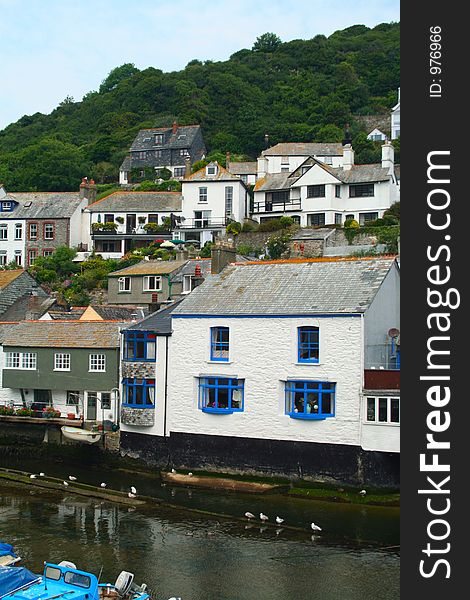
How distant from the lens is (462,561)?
10.6 meters

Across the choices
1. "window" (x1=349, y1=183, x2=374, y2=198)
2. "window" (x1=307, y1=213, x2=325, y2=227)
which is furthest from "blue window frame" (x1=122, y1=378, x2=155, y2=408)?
"window" (x1=349, y1=183, x2=374, y2=198)

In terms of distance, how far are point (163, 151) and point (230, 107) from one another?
23362 millimetres

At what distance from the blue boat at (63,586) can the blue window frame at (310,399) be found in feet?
40.8

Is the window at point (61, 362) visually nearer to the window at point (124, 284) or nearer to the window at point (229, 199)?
the window at point (124, 284)

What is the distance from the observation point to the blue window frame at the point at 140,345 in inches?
1461

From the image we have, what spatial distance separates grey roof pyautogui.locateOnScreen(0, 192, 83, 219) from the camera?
76.7 m

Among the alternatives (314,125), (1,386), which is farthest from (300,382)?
(314,125)

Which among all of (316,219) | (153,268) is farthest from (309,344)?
(316,219)

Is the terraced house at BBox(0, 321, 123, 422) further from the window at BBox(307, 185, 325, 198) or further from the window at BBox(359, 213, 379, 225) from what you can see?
the window at BBox(359, 213, 379, 225)

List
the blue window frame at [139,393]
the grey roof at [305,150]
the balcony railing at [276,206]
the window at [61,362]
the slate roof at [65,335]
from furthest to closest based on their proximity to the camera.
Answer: the grey roof at [305,150], the balcony railing at [276,206], the window at [61,362], the slate roof at [65,335], the blue window frame at [139,393]

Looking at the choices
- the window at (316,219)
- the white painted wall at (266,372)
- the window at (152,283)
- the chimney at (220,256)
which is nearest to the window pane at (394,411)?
the white painted wall at (266,372)

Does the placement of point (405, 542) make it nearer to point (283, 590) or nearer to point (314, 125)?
point (283, 590)

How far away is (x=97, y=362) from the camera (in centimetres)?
3975

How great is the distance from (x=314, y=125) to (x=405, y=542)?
105177mm
